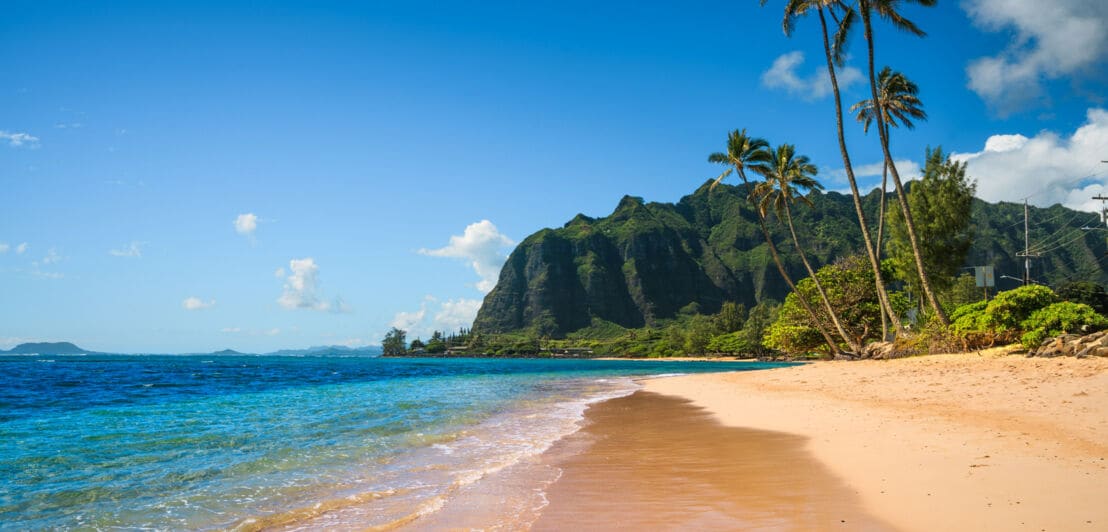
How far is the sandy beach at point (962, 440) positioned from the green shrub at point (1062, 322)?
1785 millimetres

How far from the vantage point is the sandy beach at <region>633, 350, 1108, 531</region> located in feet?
18.8

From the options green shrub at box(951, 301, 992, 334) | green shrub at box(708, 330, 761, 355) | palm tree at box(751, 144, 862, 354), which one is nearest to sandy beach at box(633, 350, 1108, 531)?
green shrub at box(951, 301, 992, 334)

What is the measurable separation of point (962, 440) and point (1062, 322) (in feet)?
54.3

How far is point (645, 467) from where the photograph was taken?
31.1 ft

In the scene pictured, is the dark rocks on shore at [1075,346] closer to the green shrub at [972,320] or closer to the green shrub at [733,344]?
the green shrub at [972,320]

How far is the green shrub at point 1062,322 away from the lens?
2047 centimetres

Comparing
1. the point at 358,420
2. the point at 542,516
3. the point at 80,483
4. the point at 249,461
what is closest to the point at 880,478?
the point at 542,516

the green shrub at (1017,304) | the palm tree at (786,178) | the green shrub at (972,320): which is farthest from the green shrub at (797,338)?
the green shrub at (1017,304)

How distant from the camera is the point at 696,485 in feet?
26.0

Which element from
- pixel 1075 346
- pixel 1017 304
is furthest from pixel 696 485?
pixel 1017 304

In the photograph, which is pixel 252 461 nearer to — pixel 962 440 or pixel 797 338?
pixel 962 440

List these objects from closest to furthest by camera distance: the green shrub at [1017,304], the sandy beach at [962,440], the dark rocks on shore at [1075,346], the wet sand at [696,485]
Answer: the sandy beach at [962,440] → the wet sand at [696,485] → the dark rocks on shore at [1075,346] → the green shrub at [1017,304]

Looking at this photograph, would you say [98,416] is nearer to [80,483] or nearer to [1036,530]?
[80,483]

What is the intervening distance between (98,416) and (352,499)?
58.5ft
